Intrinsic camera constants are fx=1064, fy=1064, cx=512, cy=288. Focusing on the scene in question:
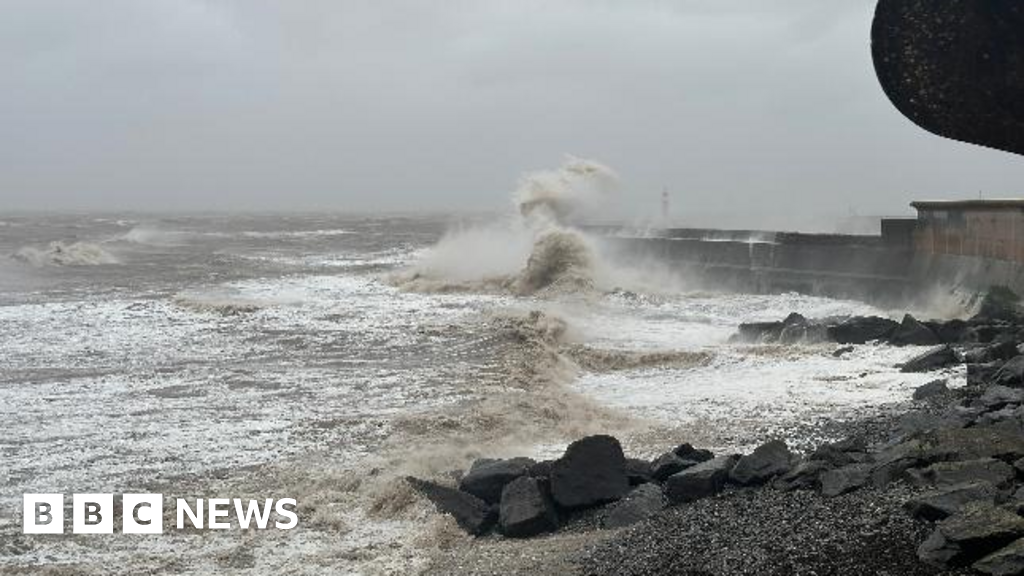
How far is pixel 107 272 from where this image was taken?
30828mm

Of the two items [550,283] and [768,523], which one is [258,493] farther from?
[550,283]

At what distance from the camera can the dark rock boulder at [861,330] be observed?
13.0m

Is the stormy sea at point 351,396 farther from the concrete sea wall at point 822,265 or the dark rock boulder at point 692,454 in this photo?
the dark rock boulder at point 692,454

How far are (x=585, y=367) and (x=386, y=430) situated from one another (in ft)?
14.2

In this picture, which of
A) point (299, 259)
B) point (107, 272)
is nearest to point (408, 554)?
point (107, 272)

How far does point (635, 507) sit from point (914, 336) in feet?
26.5

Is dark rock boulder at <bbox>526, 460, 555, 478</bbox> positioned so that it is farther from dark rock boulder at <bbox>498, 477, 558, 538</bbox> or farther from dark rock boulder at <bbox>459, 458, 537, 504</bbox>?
dark rock boulder at <bbox>498, 477, 558, 538</bbox>

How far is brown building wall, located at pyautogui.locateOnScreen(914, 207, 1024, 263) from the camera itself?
51.1 feet

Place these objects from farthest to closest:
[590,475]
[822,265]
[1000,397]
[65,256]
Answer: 1. [65,256]
2. [822,265]
3. [1000,397]
4. [590,475]

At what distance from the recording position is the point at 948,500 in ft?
14.6

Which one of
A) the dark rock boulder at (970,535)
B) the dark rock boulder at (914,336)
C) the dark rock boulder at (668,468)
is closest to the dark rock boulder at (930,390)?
the dark rock boulder at (668,468)

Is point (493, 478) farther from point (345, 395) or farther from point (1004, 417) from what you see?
point (345, 395)

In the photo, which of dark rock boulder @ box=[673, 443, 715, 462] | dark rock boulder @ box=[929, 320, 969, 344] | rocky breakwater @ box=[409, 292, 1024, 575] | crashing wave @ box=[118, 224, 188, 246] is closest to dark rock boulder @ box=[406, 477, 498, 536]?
rocky breakwater @ box=[409, 292, 1024, 575]

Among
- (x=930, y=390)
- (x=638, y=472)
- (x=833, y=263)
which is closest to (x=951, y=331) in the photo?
(x=930, y=390)
